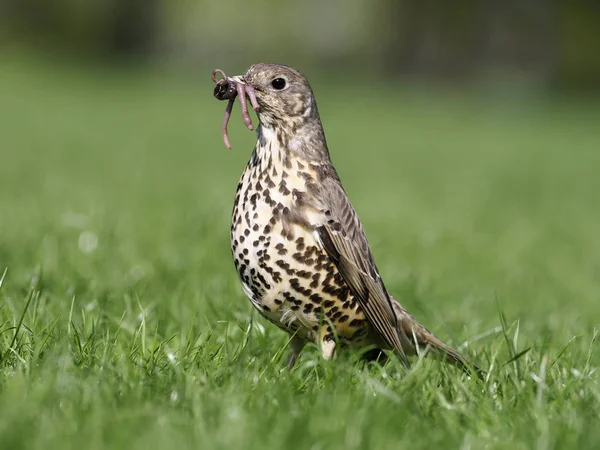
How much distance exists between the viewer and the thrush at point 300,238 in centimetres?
364

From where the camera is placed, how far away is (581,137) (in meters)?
26.6

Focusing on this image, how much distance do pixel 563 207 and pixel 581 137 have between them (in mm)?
14738

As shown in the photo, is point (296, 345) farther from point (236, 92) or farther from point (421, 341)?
point (236, 92)

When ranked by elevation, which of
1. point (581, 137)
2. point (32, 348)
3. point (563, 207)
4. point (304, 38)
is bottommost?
point (304, 38)

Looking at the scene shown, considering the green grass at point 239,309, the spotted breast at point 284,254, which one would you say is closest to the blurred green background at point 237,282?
the green grass at point 239,309

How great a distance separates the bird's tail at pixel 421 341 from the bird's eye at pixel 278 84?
3.58 feet

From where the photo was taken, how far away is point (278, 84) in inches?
154

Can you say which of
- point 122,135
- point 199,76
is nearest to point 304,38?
point 199,76

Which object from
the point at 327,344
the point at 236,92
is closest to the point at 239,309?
the point at 327,344

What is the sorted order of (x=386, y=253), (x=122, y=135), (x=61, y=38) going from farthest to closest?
(x=61, y=38)
(x=122, y=135)
(x=386, y=253)

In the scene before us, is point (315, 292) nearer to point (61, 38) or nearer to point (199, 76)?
point (199, 76)

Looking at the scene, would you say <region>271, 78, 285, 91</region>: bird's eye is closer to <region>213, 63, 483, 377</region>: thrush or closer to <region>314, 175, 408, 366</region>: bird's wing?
<region>213, 63, 483, 377</region>: thrush

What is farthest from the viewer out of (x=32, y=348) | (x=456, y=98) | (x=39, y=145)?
(x=456, y=98)

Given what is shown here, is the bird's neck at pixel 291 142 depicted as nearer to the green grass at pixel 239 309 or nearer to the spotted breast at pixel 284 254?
the spotted breast at pixel 284 254
